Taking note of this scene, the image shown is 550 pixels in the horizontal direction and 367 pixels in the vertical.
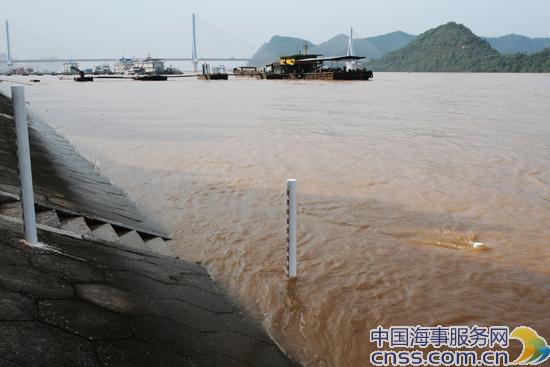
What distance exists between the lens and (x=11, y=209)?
4000 millimetres

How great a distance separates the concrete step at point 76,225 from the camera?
436cm

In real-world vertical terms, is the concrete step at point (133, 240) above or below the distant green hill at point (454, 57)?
below

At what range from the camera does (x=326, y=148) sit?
493 inches

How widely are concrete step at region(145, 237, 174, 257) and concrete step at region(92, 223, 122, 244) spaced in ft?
1.33

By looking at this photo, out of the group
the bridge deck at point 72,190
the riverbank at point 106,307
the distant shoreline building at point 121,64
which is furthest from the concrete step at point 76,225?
the distant shoreline building at point 121,64

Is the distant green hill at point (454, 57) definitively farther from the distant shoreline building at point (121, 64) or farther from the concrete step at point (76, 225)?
the concrete step at point (76, 225)

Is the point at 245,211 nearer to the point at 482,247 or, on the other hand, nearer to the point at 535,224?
the point at 482,247

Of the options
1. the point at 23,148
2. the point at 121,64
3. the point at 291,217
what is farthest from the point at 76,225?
the point at 121,64

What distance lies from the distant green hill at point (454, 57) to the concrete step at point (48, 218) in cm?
13426

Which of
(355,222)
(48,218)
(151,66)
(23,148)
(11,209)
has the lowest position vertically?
(355,222)

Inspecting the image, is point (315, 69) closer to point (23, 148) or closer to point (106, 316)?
point (23, 148)

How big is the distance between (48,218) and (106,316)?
2.16 metres

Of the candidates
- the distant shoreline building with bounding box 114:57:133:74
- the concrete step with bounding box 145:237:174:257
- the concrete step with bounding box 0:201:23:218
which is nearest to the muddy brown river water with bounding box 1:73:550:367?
the concrete step with bounding box 145:237:174:257

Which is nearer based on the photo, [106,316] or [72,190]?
[106,316]
